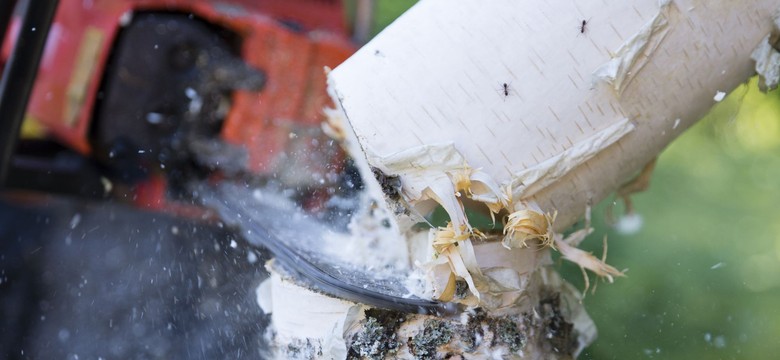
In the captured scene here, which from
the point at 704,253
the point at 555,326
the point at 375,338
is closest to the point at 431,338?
the point at 375,338

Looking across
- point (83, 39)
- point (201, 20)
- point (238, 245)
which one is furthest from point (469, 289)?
point (83, 39)

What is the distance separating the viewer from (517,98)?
62 cm

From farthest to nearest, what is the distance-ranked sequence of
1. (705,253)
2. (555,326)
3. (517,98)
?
1. (705,253)
2. (555,326)
3. (517,98)

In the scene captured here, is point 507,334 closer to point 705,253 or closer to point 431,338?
point 431,338

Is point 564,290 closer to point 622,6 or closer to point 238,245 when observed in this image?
point 622,6

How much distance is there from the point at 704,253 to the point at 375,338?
893 mm

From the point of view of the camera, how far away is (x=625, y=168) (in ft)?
2.31

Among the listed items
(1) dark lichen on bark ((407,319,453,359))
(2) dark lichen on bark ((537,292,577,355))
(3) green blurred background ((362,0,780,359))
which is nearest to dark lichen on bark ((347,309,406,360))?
(1) dark lichen on bark ((407,319,453,359))

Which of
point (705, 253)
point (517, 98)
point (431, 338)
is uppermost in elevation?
point (517, 98)

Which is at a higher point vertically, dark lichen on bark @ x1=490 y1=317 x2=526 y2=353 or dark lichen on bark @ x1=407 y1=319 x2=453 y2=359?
dark lichen on bark @ x1=407 y1=319 x2=453 y2=359

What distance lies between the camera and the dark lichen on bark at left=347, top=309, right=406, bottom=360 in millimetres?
696

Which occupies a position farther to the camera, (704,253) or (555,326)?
(704,253)

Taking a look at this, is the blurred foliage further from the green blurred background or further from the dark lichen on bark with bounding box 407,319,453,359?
the dark lichen on bark with bounding box 407,319,453,359

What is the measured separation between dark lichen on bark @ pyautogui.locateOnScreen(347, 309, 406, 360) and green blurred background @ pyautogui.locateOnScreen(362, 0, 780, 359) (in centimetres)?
51
